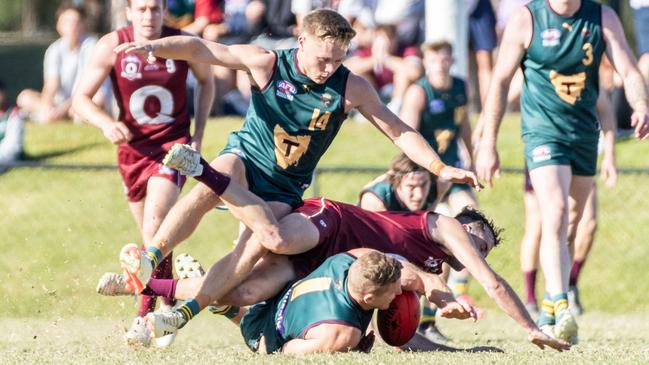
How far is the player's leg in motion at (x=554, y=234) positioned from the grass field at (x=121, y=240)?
747mm

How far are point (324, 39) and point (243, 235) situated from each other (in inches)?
49.4

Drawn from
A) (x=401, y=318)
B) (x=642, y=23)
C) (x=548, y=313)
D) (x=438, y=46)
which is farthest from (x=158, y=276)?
(x=642, y=23)

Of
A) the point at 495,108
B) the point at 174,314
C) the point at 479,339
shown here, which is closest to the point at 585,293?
the point at 479,339

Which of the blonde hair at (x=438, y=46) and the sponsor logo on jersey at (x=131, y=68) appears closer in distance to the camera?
the sponsor logo on jersey at (x=131, y=68)

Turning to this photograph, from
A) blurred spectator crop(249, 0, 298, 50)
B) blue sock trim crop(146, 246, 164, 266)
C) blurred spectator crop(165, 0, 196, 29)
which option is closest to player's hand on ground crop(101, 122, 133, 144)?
blue sock trim crop(146, 246, 164, 266)

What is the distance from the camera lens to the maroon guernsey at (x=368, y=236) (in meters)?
8.00

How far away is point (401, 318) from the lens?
7.39 metres

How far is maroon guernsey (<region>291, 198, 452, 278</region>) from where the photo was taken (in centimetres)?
800

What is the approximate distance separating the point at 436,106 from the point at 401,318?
3.50 meters

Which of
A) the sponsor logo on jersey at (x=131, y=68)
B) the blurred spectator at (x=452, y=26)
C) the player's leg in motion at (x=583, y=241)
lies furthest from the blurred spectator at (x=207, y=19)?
the sponsor logo on jersey at (x=131, y=68)

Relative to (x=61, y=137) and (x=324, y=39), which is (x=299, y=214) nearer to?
(x=324, y=39)

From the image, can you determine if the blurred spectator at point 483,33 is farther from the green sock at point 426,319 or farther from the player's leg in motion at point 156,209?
the player's leg in motion at point 156,209

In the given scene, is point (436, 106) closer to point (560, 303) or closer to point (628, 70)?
point (628, 70)

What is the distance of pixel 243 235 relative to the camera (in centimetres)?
790
